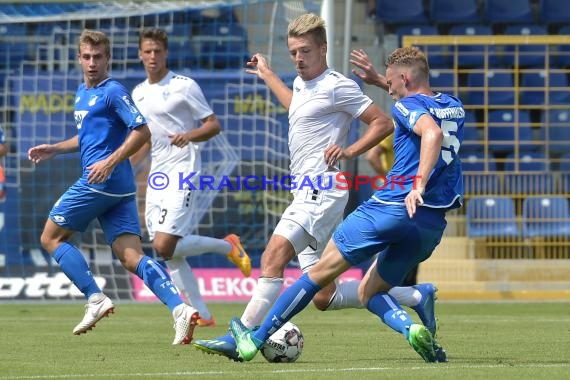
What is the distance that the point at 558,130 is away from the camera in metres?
18.0

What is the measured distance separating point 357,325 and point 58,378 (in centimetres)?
506

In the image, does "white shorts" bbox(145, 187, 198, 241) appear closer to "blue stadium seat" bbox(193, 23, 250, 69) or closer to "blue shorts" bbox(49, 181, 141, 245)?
"blue shorts" bbox(49, 181, 141, 245)

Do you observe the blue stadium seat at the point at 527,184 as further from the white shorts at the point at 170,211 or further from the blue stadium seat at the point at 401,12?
the white shorts at the point at 170,211

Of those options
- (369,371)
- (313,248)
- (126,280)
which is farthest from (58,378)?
(126,280)

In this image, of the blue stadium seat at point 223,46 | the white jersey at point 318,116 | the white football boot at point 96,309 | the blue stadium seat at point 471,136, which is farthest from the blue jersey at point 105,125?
the blue stadium seat at point 471,136

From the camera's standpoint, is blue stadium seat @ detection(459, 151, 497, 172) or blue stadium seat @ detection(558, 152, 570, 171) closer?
blue stadium seat @ detection(459, 151, 497, 172)

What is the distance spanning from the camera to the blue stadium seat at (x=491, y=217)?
652 inches

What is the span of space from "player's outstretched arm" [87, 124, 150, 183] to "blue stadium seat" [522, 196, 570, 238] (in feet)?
26.9

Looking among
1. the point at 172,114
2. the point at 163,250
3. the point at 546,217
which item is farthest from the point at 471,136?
the point at 163,250

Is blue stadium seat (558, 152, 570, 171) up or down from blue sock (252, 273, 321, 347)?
up

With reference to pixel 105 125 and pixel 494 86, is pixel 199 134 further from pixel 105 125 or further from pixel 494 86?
pixel 494 86

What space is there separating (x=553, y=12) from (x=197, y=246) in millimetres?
9342

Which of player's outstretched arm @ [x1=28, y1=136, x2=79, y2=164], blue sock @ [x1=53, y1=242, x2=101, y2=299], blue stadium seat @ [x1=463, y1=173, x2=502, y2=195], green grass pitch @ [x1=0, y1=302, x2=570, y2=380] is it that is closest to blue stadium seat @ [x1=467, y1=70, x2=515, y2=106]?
blue stadium seat @ [x1=463, y1=173, x2=502, y2=195]

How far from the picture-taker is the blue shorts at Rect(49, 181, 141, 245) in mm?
9578
